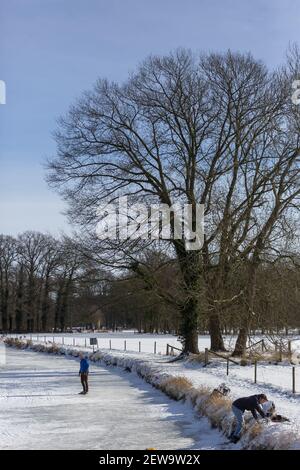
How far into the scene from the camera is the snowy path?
1380 centimetres

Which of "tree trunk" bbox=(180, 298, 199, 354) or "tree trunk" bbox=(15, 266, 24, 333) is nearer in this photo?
"tree trunk" bbox=(180, 298, 199, 354)

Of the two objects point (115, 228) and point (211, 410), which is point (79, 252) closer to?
point (115, 228)

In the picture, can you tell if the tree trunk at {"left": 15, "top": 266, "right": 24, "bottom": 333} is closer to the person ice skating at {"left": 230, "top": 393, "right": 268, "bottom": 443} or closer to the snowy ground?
the snowy ground

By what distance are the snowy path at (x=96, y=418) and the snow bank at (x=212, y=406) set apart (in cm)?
→ 30

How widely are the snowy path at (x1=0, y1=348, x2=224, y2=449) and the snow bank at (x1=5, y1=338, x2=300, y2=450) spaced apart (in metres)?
0.30

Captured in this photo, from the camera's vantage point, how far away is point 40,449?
42.8 feet

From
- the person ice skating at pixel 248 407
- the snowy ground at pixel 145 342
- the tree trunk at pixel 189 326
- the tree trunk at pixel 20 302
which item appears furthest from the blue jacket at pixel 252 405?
the tree trunk at pixel 20 302

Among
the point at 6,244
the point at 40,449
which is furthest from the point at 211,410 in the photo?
the point at 6,244

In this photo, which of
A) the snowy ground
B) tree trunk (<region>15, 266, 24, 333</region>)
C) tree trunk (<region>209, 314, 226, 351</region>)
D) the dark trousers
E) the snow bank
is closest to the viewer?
the snow bank

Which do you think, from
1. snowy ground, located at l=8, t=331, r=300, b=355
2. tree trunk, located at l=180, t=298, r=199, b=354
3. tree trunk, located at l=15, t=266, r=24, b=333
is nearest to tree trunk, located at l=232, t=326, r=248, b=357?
snowy ground, located at l=8, t=331, r=300, b=355

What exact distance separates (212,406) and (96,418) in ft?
10.8

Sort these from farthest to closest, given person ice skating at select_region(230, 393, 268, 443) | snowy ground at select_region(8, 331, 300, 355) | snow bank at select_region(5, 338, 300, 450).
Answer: snowy ground at select_region(8, 331, 300, 355) < person ice skating at select_region(230, 393, 268, 443) < snow bank at select_region(5, 338, 300, 450)

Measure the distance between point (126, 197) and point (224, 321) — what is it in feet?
26.9

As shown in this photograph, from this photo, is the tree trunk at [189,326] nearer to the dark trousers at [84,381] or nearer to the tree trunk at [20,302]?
the dark trousers at [84,381]
